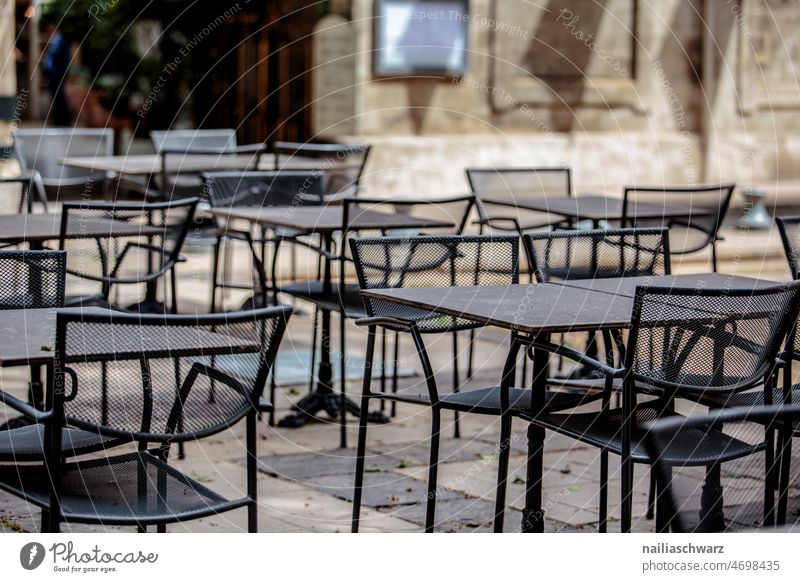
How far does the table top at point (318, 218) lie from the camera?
5.99 metres

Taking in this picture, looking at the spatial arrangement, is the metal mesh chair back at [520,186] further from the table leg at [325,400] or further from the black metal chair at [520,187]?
the table leg at [325,400]

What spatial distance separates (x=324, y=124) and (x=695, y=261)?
4.56 meters

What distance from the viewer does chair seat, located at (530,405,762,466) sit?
3758 mm

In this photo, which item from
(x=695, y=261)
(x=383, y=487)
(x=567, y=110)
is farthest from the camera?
(x=567, y=110)

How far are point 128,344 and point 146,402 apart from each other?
15 cm

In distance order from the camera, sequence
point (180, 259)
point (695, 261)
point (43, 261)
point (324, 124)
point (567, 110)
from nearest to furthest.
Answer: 1. point (43, 261)
2. point (180, 259)
3. point (695, 261)
4. point (324, 124)
5. point (567, 110)

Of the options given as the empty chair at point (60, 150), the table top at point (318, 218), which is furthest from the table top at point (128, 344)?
the empty chair at point (60, 150)

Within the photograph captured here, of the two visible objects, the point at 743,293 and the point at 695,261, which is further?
the point at 695,261

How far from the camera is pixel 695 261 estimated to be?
1243cm

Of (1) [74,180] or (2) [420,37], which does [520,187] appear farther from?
(2) [420,37]

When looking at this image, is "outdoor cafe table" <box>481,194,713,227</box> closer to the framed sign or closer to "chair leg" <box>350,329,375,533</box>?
"chair leg" <box>350,329,375,533</box>

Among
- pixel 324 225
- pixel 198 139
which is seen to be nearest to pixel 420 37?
pixel 198 139

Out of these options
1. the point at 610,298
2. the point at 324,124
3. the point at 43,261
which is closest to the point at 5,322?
the point at 43,261

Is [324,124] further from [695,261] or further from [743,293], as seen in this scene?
[743,293]
